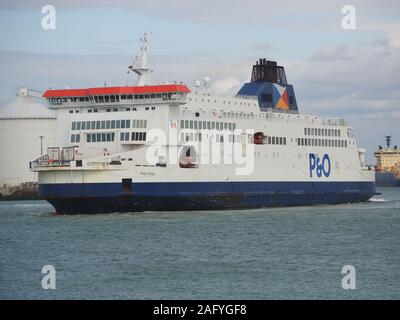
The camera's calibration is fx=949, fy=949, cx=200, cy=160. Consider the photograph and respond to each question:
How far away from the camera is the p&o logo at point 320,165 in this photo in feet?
213

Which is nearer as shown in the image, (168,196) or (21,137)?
(168,196)

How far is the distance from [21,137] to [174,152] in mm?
45350

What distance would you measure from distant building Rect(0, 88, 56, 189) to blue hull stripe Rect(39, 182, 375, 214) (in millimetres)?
37387

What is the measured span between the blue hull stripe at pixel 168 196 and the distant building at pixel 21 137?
123ft

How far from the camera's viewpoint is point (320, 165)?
216 ft

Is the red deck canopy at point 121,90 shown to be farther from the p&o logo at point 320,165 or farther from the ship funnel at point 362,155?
the ship funnel at point 362,155

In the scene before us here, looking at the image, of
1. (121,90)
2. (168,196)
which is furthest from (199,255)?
(121,90)

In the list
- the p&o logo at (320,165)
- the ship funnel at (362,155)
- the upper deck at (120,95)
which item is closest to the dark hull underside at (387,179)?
the ship funnel at (362,155)

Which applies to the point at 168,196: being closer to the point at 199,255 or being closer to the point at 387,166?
the point at 199,255

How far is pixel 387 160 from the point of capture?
592ft

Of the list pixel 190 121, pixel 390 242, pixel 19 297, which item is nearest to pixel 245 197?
pixel 190 121
